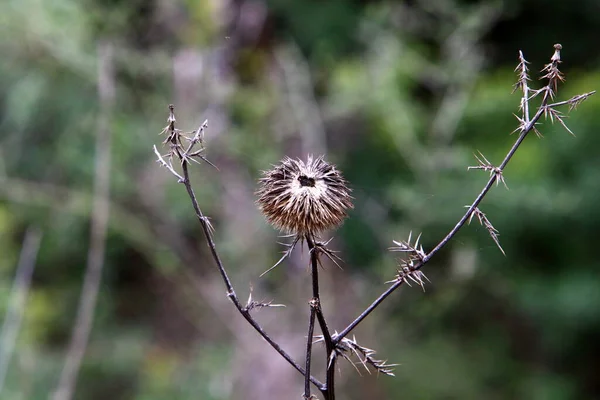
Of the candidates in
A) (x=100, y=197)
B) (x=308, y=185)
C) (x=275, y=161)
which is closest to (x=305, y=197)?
(x=308, y=185)

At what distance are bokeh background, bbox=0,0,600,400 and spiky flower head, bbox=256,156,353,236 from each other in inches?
121

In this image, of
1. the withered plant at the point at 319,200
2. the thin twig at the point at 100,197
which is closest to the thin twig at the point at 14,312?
the thin twig at the point at 100,197

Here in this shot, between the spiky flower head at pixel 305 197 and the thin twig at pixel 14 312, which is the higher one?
the thin twig at pixel 14 312

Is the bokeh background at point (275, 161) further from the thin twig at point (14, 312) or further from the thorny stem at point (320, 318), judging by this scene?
the thorny stem at point (320, 318)

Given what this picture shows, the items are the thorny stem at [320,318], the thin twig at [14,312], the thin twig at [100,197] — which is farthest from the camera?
the thin twig at [100,197]

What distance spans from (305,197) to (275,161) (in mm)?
3449

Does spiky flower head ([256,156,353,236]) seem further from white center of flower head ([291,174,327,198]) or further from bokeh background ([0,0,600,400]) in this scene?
bokeh background ([0,0,600,400])

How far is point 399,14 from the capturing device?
590 centimetres

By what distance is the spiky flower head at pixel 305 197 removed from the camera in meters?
0.88

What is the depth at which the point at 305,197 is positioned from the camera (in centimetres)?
88

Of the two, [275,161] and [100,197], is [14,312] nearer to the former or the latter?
[100,197]

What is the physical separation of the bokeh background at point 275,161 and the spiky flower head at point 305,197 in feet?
10.1

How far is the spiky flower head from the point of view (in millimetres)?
878

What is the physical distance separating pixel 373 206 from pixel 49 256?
3.00 meters
